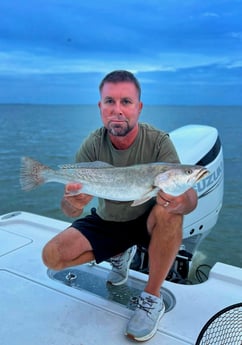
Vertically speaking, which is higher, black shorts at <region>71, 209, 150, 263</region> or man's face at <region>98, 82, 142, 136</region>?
man's face at <region>98, 82, 142, 136</region>

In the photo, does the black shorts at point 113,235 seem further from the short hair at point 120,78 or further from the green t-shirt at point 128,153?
the short hair at point 120,78

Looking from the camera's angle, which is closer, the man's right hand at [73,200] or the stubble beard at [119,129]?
the man's right hand at [73,200]

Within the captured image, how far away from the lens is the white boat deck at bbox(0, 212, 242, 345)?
1832 mm

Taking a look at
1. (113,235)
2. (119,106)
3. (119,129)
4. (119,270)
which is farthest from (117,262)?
(119,106)

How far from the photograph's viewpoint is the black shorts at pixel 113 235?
2.20 meters

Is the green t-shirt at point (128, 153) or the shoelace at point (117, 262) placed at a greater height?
the green t-shirt at point (128, 153)

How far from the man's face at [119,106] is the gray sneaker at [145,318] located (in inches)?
35.2

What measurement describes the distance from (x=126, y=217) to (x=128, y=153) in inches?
14.9

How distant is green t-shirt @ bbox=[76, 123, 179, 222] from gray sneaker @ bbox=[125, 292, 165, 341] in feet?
1.56

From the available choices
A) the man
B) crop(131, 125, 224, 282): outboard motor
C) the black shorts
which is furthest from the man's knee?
crop(131, 125, 224, 282): outboard motor

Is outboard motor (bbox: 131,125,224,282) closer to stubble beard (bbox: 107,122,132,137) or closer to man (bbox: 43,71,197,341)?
man (bbox: 43,71,197,341)

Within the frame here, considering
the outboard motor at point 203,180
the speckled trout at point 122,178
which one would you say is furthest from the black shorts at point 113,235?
the outboard motor at point 203,180

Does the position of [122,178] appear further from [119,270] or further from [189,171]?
[119,270]

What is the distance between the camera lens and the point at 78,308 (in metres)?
2.05
